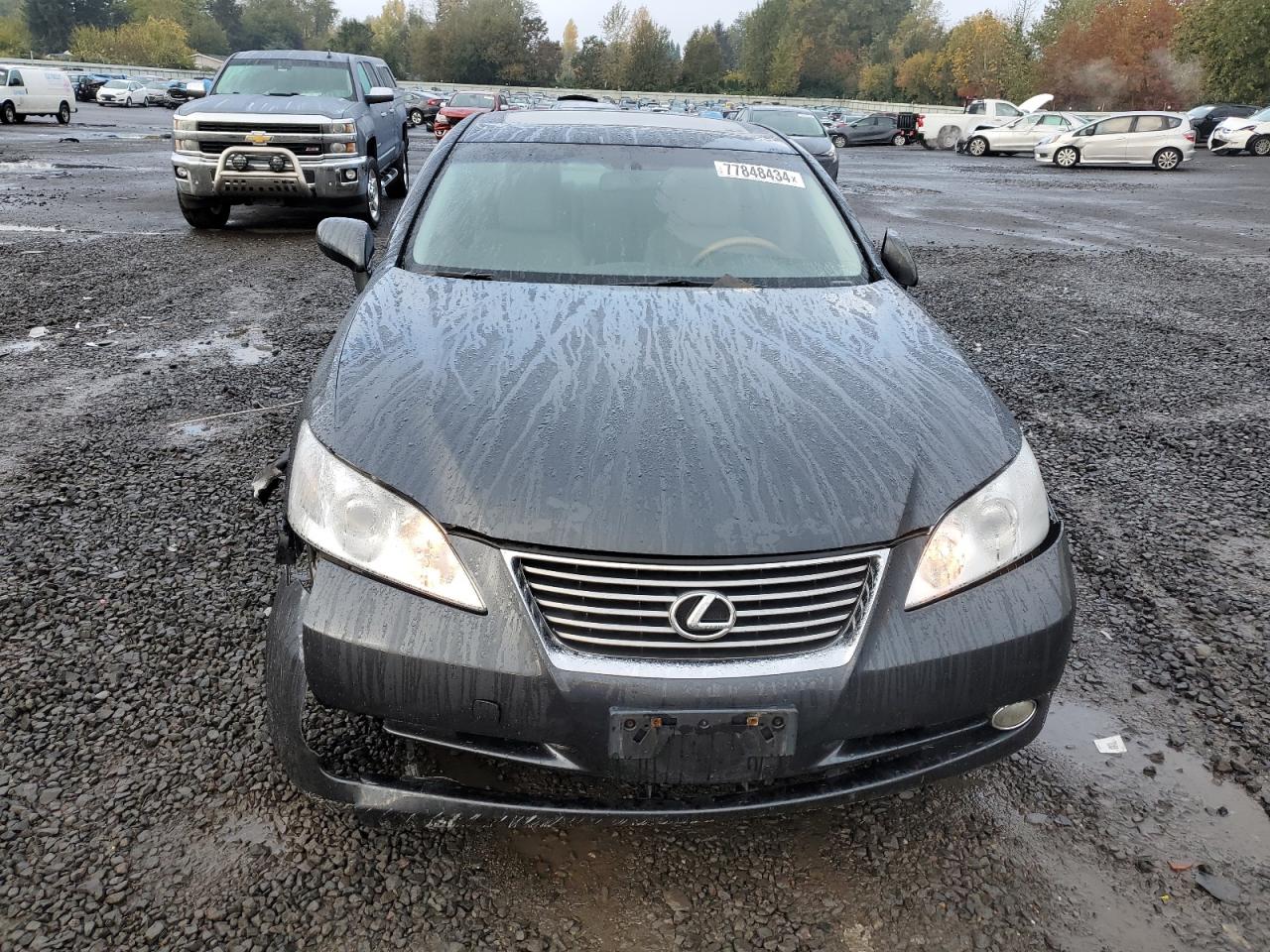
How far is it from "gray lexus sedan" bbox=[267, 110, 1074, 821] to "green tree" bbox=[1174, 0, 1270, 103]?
54.6 meters

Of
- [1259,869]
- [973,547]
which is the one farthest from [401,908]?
[1259,869]

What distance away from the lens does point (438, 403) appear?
85.6 inches

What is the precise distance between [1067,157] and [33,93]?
102 ft

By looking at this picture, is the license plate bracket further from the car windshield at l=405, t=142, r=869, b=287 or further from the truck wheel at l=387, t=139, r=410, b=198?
the truck wheel at l=387, t=139, r=410, b=198

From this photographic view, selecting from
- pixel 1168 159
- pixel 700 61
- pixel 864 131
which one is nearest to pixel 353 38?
pixel 700 61

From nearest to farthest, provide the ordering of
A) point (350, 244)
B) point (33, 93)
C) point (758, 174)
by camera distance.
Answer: point (350, 244) → point (758, 174) → point (33, 93)

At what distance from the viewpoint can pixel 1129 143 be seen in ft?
84.4

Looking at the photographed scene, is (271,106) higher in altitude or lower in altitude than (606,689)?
higher

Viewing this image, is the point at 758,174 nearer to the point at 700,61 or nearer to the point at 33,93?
the point at 33,93

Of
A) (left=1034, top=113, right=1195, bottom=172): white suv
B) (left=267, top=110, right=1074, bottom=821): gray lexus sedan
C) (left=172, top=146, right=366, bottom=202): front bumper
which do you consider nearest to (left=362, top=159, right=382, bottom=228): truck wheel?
(left=172, top=146, right=366, bottom=202): front bumper

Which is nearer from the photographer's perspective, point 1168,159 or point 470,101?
point 1168,159

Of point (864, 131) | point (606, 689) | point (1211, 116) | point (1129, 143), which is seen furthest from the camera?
point (864, 131)

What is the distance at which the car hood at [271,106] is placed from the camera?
962 cm

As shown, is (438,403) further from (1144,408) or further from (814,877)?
(1144,408)
